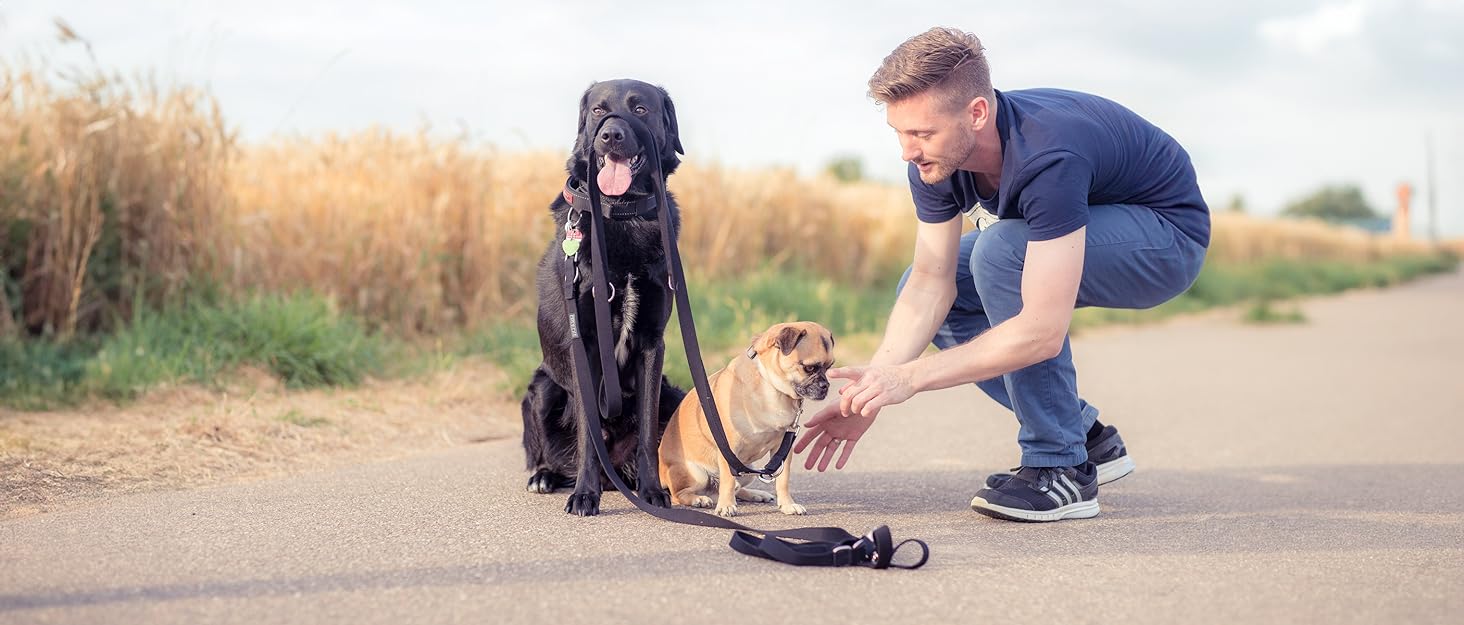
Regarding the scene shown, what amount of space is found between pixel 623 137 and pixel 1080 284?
1568 millimetres

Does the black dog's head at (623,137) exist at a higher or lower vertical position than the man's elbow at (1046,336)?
higher

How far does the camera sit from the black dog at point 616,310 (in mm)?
3756

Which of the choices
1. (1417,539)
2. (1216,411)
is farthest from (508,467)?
(1216,411)

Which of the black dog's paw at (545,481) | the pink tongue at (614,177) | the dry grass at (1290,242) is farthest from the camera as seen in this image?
the dry grass at (1290,242)

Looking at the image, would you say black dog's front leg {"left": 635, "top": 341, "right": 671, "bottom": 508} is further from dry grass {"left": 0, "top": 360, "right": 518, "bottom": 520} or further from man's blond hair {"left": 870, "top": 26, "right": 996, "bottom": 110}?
dry grass {"left": 0, "top": 360, "right": 518, "bottom": 520}

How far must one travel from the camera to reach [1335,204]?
3460 inches

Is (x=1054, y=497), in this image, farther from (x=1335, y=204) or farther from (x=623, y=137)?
(x=1335, y=204)

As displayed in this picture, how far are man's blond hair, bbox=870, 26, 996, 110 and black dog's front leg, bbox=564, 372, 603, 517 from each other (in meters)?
1.34

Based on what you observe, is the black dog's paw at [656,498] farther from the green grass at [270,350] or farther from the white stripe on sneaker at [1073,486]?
the green grass at [270,350]

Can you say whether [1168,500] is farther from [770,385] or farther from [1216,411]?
[1216,411]

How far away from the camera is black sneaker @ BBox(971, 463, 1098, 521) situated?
3.66 m

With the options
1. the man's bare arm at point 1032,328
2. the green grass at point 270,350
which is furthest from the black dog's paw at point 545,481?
the green grass at point 270,350

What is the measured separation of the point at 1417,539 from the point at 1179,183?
134 cm

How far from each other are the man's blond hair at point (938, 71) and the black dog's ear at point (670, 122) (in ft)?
2.81
